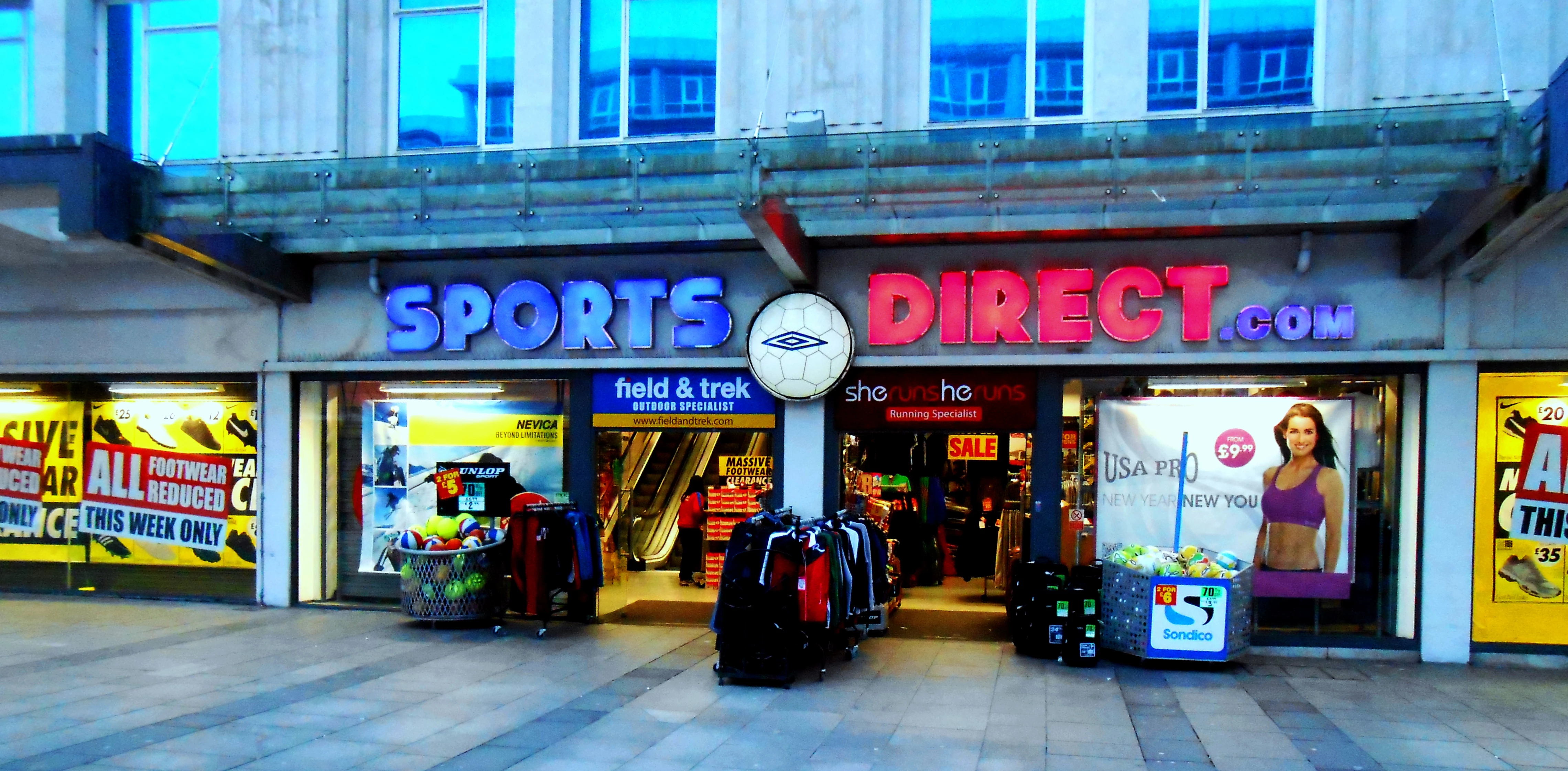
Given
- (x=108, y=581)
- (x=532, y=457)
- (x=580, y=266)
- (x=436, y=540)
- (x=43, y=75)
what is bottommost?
(x=108, y=581)

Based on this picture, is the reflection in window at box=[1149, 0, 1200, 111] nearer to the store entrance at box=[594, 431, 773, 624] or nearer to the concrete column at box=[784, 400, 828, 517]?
the concrete column at box=[784, 400, 828, 517]

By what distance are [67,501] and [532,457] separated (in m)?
5.92

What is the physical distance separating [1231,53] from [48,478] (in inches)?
551

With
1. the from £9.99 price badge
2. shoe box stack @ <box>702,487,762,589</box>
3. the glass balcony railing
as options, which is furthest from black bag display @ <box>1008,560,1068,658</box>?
shoe box stack @ <box>702,487,762,589</box>

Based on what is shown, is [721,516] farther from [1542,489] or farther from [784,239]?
[1542,489]

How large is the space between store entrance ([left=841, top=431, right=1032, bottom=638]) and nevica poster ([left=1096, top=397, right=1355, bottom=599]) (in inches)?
61.0

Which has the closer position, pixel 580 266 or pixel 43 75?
pixel 580 266

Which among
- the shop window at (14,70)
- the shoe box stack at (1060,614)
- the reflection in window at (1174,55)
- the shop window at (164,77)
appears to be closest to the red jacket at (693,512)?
the shoe box stack at (1060,614)

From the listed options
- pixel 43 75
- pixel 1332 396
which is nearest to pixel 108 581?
pixel 43 75

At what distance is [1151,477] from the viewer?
10.3 meters

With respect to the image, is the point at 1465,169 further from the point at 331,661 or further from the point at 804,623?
the point at 331,661

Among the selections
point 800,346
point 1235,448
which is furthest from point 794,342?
point 1235,448

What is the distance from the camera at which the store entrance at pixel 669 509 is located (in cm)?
1256

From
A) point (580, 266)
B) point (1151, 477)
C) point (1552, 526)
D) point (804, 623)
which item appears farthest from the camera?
point (580, 266)
